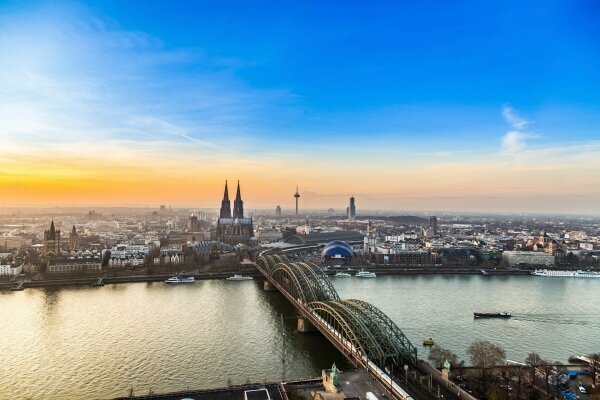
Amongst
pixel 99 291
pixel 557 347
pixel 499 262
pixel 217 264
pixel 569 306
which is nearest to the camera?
pixel 557 347

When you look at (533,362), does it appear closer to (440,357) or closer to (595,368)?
(595,368)

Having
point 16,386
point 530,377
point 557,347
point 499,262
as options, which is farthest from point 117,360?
point 499,262

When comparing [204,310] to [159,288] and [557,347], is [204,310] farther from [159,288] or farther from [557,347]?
[557,347]

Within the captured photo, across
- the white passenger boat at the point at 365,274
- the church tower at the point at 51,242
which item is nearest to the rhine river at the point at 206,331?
the white passenger boat at the point at 365,274

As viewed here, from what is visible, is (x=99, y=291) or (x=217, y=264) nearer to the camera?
(x=99, y=291)

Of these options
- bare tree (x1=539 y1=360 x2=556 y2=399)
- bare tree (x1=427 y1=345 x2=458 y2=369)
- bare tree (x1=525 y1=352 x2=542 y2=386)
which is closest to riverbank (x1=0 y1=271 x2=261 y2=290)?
bare tree (x1=427 y1=345 x2=458 y2=369)

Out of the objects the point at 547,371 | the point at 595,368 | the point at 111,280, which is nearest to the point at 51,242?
the point at 111,280
